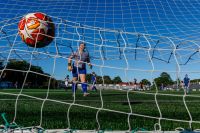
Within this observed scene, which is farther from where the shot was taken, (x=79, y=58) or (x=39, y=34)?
(x=79, y=58)

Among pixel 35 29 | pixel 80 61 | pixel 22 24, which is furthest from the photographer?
pixel 22 24

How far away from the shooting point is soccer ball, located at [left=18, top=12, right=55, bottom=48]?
448 centimetres

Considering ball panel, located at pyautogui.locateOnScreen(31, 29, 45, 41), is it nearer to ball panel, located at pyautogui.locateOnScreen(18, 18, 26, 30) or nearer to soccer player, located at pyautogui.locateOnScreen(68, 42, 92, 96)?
ball panel, located at pyautogui.locateOnScreen(18, 18, 26, 30)

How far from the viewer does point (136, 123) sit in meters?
4.29

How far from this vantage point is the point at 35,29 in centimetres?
448

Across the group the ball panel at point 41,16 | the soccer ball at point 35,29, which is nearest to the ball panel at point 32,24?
the soccer ball at point 35,29

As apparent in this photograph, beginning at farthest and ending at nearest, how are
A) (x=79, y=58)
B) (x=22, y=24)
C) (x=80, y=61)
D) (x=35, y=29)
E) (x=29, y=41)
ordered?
(x=79, y=58), (x=29, y=41), (x=22, y=24), (x=35, y=29), (x=80, y=61)

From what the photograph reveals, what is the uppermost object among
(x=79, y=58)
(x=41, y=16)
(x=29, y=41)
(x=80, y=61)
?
(x=41, y=16)

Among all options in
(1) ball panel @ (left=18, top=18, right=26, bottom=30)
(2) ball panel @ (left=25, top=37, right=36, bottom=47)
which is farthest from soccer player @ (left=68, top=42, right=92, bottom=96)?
(1) ball panel @ (left=18, top=18, right=26, bottom=30)

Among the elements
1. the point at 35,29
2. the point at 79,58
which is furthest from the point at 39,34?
the point at 79,58

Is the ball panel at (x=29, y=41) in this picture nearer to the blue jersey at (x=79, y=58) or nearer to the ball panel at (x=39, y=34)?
the ball panel at (x=39, y=34)

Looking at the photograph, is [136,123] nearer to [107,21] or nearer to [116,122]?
[116,122]

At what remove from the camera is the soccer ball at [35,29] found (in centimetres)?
448

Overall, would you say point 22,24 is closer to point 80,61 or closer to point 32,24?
point 32,24
